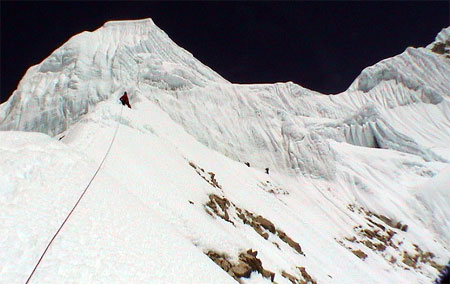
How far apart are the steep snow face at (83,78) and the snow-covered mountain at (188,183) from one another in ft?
0.70

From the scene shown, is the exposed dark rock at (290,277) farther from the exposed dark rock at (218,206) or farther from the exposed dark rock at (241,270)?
the exposed dark rock at (218,206)

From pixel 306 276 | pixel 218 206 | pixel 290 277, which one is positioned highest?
pixel 218 206

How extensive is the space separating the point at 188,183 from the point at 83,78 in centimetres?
3238

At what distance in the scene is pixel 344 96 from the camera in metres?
96.2

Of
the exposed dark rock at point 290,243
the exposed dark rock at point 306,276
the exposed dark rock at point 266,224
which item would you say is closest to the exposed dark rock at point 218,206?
the exposed dark rock at point 266,224

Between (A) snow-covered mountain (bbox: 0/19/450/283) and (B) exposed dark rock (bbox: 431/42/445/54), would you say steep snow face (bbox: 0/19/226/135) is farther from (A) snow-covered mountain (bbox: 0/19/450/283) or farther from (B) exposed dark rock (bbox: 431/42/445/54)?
(B) exposed dark rock (bbox: 431/42/445/54)

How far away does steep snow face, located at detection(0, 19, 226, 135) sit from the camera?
38.4 meters

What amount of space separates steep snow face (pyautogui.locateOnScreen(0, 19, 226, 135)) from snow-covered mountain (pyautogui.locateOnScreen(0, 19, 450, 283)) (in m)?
0.21

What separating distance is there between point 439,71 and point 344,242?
312 feet

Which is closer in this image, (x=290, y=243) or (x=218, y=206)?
(x=218, y=206)

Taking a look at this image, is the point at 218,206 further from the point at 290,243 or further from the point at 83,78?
the point at 83,78

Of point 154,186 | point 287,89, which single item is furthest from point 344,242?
point 287,89

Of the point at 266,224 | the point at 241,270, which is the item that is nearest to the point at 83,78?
the point at 266,224

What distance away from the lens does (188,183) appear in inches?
617
